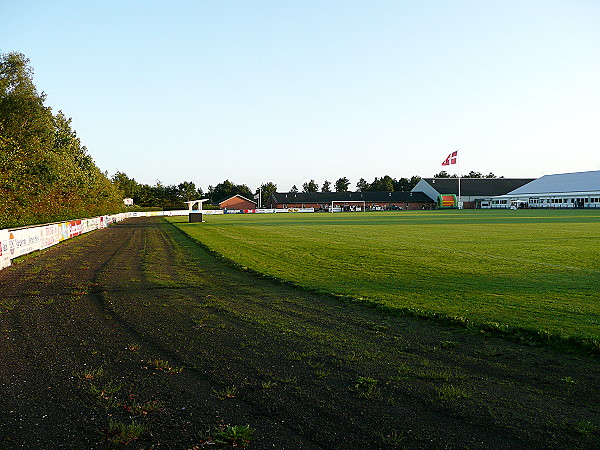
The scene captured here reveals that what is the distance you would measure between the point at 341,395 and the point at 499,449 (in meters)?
1.63

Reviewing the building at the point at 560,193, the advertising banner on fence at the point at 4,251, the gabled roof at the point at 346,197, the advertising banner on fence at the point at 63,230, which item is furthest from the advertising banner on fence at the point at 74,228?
the gabled roof at the point at 346,197

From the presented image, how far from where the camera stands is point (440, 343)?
6629 millimetres

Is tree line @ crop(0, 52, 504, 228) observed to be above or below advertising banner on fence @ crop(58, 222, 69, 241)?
above

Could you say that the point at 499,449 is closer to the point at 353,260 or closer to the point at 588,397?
the point at 588,397

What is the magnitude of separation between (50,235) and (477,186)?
11363 cm

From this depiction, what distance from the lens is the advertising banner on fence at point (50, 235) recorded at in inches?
911

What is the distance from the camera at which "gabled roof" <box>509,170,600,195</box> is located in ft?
281

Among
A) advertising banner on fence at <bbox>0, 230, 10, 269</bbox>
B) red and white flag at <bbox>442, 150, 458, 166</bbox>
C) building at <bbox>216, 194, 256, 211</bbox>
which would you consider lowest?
advertising banner on fence at <bbox>0, 230, 10, 269</bbox>

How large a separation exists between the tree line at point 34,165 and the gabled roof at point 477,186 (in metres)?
91.7

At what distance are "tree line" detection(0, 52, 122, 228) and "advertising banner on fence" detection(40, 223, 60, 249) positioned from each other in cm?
117

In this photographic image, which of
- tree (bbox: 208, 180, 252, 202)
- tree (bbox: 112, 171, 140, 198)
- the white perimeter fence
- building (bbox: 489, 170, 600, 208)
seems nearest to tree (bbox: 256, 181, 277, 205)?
tree (bbox: 208, 180, 252, 202)

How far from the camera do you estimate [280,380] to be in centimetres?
521

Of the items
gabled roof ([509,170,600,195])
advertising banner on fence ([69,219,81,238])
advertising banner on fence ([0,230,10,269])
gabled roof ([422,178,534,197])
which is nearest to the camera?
advertising banner on fence ([0,230,10,269])

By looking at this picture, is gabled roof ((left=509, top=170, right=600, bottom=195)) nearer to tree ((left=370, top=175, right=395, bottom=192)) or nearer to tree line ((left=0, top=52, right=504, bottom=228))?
tree ((left=370, top=175, right=395, bottom=192))
